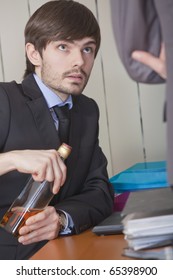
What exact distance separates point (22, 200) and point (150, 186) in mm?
648

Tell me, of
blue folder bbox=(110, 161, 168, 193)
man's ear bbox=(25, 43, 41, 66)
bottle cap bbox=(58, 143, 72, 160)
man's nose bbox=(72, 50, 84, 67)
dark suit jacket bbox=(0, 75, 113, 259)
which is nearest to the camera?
bottle cap bbox=(58, 143, 72, 160)

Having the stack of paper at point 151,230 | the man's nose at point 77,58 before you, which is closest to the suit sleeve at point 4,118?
the man's nose at point 77,58

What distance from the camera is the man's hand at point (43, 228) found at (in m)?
1.00

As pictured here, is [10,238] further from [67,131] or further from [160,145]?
[160,145]

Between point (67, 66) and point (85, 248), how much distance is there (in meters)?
0.62

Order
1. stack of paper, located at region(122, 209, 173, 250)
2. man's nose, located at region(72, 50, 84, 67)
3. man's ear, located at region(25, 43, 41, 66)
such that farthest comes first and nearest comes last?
man's ear, located at region(25, 43, 41, 66) < man's nose, located at region(72, 50, 84, 67) < stack of paper, located at region(122, 209, 173, 250)

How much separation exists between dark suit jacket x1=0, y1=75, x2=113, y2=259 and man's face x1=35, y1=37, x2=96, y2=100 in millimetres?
58

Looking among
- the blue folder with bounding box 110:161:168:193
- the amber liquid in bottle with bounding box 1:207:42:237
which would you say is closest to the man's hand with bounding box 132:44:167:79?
the amber liquid in bottle with bounding box 1:207:42:237

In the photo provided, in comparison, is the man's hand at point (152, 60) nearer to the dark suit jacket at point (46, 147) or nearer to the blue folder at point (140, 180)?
the dark suit jacket at point (46, 147)

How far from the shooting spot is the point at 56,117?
1326 millimetres

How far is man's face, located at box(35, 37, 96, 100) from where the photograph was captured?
4.31ft

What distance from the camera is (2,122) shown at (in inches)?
49.3

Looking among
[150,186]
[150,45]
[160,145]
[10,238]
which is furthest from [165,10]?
[160,145]

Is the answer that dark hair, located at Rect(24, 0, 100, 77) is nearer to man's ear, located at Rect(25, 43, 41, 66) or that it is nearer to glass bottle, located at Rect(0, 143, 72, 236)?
man's ear, located at Rect(25, 43, 41, 66)
